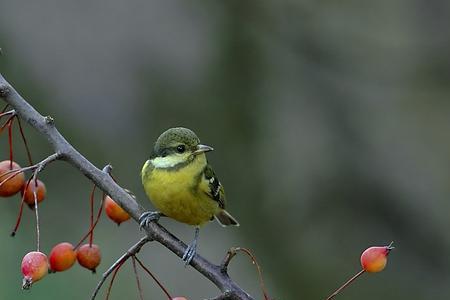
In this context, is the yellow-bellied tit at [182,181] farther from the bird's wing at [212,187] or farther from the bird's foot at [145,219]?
the bird's foot at [145,219]

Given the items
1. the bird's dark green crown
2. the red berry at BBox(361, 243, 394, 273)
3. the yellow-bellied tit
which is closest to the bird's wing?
the yellow-bellied tit

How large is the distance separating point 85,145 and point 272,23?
7.13ft

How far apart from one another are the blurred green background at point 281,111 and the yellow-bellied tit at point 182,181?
3873mm

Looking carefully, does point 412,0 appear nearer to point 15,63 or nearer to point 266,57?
point 266,57

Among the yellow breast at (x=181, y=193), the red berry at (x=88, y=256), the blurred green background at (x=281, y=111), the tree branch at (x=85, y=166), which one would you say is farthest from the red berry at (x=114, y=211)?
the blurred green background at (x=281, y=111)

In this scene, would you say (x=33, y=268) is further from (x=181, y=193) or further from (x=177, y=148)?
(x=177, y=148)

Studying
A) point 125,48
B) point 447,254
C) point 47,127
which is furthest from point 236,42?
point 47,127

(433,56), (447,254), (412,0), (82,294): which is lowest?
(447,254)

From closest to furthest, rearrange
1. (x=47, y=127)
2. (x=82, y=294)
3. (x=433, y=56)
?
(x=47, y=127)
(x=82, y=294)
(x=433, y=56)

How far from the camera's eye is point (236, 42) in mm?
7688

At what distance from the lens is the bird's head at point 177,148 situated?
352 cm

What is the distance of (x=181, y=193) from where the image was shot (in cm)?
342

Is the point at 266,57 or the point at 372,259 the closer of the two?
the point at 372,259

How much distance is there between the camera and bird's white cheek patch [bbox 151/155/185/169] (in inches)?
137
